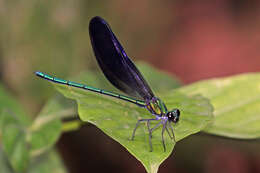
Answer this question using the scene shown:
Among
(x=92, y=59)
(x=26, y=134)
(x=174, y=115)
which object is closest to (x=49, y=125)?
(x=26, y=134)

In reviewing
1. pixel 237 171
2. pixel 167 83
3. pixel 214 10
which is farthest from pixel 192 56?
pixel 167 83

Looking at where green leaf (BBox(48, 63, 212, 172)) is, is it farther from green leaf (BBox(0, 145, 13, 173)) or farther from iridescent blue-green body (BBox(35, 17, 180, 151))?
→ green leaf (BBox(0, 145, 13, 173))

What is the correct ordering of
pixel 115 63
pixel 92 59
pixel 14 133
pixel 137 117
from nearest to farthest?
pixel 137 117, pixel 14 133, pixel 115 63, pixel 92 59

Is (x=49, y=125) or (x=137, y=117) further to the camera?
(x=49, y=125)

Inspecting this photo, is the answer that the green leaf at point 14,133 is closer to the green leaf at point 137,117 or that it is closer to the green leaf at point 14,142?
the green leaf at point 14,142

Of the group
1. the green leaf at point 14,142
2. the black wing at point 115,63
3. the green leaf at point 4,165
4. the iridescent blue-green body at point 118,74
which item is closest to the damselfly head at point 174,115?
the iridescent blue-green body at point 118,74

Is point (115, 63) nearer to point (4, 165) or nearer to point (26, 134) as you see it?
point (26, 134)
